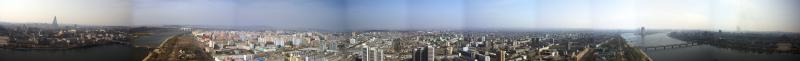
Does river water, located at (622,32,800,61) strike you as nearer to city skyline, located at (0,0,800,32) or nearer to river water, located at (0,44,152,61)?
city skyline, located at (0,0,800,32)

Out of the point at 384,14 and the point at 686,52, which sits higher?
the point at 384,14

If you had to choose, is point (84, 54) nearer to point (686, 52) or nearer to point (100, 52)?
point (100, 52)

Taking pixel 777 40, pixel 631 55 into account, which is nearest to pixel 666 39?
pixel 631 55

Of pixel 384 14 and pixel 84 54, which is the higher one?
pixel 384 14

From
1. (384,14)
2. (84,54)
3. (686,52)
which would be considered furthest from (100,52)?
(686,52)

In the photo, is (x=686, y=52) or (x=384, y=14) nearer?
(x=686, y=52)

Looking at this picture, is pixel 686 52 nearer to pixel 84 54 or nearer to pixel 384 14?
pixel 384 14

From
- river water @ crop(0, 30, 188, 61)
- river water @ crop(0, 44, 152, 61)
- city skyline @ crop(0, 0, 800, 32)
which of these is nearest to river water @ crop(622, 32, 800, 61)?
city skyline @ crop(0, 0, 800, 32)

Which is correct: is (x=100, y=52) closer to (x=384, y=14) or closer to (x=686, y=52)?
(x=384, y=14)
